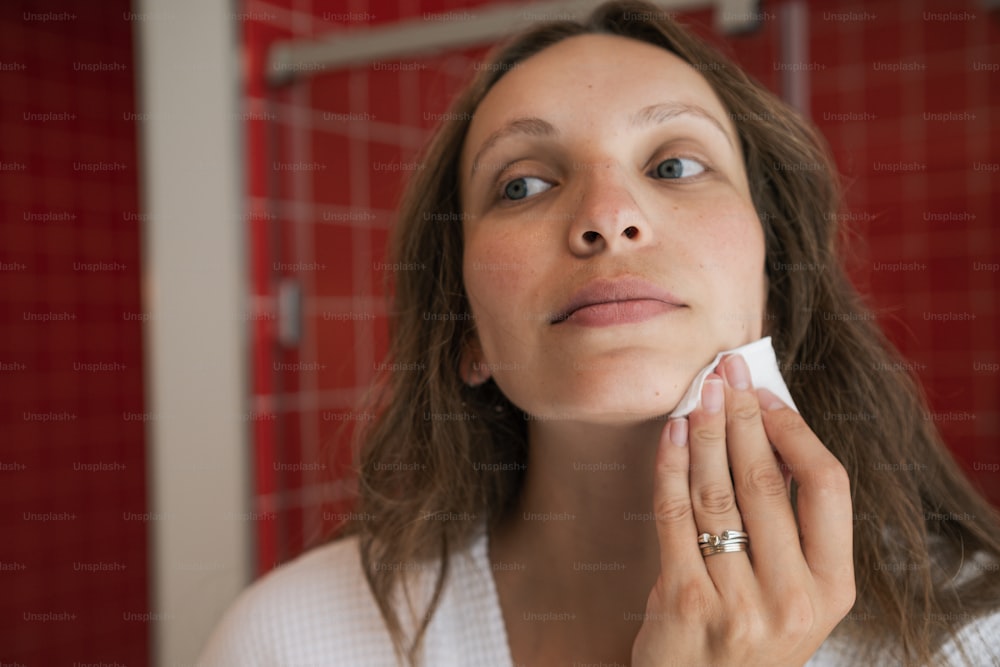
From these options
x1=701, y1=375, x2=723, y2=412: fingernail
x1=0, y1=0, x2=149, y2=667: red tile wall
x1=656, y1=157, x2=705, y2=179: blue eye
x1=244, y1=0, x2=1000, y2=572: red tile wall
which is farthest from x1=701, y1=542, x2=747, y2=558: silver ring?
x1=0, y1=0, x2=149, y2=667: red tile wall

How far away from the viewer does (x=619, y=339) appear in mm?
727

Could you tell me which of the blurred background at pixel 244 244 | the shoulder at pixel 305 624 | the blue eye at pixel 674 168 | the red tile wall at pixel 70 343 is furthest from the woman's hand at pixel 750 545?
the red tile wall at pixel 70 343

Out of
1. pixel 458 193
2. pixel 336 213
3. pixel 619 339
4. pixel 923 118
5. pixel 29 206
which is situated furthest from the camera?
pixel 29 206

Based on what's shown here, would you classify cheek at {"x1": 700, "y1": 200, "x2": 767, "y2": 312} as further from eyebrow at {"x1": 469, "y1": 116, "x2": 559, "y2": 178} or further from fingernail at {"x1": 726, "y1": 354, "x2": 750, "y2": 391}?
eyebrow at {"x1": 469, "y1": 116, "x2": 559, "y2": 178}

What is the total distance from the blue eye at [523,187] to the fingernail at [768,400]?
0.95 ft

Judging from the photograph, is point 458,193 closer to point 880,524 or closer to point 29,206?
point 880,524

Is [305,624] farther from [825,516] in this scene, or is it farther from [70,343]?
[70,343]

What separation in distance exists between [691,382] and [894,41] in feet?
6.55

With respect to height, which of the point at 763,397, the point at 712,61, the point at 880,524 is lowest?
the point at 880,524

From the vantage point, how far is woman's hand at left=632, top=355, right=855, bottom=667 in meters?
0.67

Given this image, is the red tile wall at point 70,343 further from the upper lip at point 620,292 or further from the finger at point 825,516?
the finger at point 825,516

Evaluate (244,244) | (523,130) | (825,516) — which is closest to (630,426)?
(825,516)

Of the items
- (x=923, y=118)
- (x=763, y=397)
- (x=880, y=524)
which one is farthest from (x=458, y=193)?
(x=923, y=118)

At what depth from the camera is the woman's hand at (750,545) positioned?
67 cm
